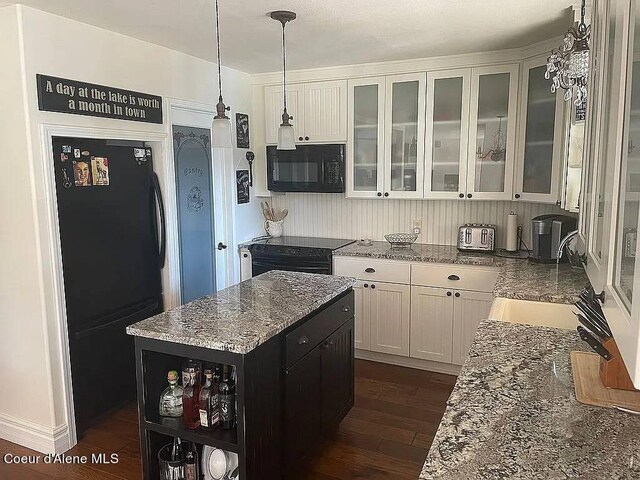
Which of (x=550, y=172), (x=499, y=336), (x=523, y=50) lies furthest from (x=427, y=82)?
(x=499, y=336)

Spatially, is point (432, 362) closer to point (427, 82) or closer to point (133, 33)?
point (427, 82)

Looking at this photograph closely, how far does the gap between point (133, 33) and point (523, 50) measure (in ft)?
8.83

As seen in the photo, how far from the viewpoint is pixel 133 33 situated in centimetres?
303

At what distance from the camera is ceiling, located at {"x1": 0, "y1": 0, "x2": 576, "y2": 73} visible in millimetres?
2539

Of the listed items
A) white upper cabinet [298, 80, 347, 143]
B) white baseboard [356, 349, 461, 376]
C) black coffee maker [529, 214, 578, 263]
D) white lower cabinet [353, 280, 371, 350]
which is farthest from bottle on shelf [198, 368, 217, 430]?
white upper cabinet [298, 80, 347, 143]

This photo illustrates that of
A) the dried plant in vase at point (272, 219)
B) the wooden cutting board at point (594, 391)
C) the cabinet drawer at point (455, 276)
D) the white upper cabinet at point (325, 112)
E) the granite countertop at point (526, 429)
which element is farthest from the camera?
the dried plant in vase at point (272, 219)

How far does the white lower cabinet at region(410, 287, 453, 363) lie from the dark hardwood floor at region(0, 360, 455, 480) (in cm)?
24

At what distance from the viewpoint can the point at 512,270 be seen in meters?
3.19

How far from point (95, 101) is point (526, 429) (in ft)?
9.26

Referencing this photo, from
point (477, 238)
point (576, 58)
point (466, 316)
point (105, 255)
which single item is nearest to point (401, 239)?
point (477, 238)

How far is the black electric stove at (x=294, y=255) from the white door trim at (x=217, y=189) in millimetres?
249

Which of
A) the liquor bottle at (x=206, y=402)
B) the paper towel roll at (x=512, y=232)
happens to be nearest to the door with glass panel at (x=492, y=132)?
the paper towel roll at (x=512, y=232)

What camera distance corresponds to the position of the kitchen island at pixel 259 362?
191 centimetres

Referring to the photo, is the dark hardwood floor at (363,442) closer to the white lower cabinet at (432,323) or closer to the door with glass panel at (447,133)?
the white lower cabinet at (432,323)
